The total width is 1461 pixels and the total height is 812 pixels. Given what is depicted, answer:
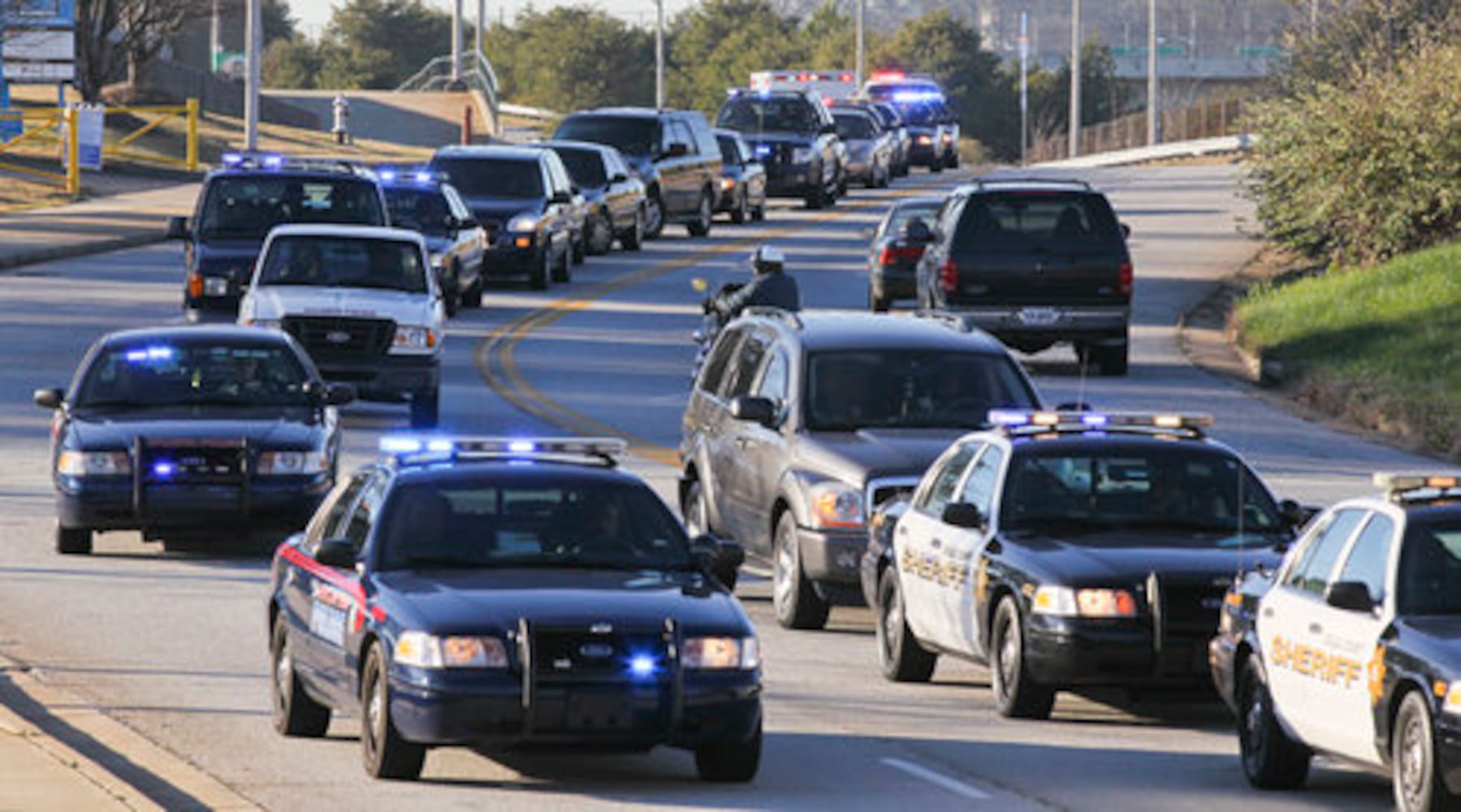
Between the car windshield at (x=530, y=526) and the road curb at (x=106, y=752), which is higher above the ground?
the car windshield at (x=530, y=526)

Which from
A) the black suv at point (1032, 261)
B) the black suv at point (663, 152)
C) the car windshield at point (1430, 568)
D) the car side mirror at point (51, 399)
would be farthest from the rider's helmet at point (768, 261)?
the black suv at point (663, 152)

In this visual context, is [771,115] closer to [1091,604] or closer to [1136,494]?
[1136,494]

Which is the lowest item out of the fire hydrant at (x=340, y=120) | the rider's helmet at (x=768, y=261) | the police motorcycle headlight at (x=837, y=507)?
the police motorcycle headlight at (x=837, y=507)

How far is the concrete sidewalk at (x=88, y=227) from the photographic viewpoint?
49.6 m

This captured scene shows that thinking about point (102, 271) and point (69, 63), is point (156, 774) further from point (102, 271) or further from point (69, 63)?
point (69, 63)

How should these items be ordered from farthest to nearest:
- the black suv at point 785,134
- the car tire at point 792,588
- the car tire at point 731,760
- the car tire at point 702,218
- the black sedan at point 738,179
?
the black suv at point 785,134 → the black sedan at point 738,179 → the car tire at point 702,218 → the car tire at point 792,588 → the car tire at point 731,760

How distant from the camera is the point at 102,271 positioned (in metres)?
47.1

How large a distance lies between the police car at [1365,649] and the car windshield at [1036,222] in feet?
68.2

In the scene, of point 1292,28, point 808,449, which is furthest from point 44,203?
point 808,449

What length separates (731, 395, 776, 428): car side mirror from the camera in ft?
63.2

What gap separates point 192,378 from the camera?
22.8m

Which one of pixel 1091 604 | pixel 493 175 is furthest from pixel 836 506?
pixel 493 175

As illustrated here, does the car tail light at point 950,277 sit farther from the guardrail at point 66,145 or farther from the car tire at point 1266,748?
the guardrail at point 66,145

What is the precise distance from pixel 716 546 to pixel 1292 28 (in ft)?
151
